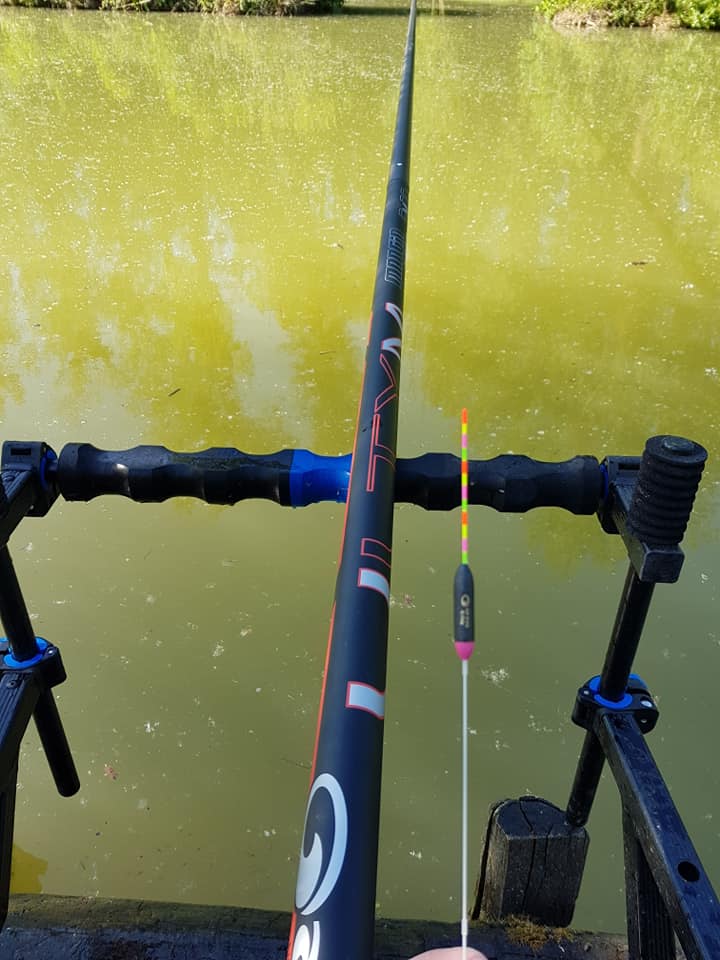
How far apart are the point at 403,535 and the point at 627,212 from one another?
2759 mm

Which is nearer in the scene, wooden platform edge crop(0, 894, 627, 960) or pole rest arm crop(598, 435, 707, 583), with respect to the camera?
pole rest arm crop(598, 435, 707, 583)

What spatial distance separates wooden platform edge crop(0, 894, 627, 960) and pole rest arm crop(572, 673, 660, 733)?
30 centimetres

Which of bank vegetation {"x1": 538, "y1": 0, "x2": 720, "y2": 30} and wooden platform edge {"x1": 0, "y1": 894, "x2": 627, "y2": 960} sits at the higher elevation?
bank vegetation {"x1": 538, "y1": 0, "x2": 720, "y2": 30}

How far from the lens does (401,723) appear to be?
1488 mm

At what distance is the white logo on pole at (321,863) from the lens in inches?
14.8

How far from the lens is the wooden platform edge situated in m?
0.93

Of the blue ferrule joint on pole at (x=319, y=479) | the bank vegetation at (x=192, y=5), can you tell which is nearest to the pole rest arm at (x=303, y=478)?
the blue ferrule joint on pole at (x=319, y=479)

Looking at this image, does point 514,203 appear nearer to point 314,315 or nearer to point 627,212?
point 627,212

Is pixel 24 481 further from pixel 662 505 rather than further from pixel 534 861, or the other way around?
pixel 534 861

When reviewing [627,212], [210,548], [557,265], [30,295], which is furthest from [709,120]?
[210,548]

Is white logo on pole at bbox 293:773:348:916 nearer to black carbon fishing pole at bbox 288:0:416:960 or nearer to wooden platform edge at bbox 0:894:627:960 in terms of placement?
black carbon fishing pole at bbox 288:0:416:960

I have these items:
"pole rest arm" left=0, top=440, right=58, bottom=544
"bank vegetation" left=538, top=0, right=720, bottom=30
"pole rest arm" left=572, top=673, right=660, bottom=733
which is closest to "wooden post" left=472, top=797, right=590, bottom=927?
"pole rest arm" left=572, top=673, right=660, bottom=733

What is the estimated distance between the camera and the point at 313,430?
2.23 meters

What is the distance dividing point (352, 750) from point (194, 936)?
2.31 ft
